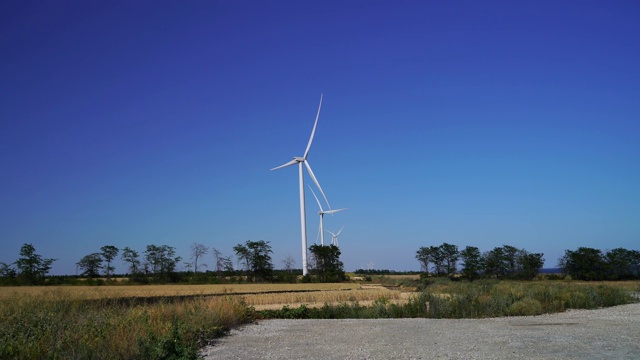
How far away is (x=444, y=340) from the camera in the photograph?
16.8m

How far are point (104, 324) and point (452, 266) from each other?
104525mm

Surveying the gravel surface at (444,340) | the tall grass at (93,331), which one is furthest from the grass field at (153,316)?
the gravel surface at (444,340)

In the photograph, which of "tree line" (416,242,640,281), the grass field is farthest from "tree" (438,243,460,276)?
the grass field

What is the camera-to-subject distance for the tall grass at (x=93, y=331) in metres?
12.4

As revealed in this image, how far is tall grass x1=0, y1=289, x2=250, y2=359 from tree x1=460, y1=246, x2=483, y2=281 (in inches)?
3393

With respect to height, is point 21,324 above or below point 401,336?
above

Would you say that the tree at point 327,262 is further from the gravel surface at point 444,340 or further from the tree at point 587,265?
the gravel surface at point 444,340

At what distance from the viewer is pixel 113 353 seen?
12781mm

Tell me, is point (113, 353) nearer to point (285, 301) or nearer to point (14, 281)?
point (285, 301)

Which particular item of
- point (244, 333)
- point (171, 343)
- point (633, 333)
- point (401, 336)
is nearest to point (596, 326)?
point (633, 333)

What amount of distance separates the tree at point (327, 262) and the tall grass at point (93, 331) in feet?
275

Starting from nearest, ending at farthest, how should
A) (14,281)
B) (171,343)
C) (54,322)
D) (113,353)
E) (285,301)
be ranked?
1. (113,353)
2. (171,343)
3. (54,322)
4. (285,301)
5. (14,281)

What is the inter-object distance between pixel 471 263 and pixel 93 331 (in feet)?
314

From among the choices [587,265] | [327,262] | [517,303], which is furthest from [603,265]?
[517,303]
